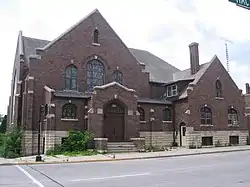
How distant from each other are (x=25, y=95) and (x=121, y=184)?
76.1ft

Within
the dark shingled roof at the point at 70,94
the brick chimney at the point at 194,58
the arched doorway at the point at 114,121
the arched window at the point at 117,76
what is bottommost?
the arched doorway at the point at 114,121

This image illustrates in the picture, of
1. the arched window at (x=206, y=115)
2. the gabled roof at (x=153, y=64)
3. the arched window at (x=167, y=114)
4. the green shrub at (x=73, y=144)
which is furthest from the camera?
the arched window at (x=167, y=114)

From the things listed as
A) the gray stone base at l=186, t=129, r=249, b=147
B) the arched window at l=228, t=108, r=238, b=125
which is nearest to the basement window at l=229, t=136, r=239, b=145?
the gray stone base at l=186, t=129, r=249, b=147

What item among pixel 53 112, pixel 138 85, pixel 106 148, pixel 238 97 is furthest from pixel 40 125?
pixel 238 97

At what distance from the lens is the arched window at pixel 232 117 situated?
38.0m

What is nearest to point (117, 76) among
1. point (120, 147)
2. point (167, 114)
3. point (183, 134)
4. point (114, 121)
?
point (114, 121)

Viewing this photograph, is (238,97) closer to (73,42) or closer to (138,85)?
(138,85)

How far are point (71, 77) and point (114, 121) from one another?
6767 mm

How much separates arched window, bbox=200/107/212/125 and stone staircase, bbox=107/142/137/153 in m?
10.3

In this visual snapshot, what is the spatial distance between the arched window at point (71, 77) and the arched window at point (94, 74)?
1570 mm

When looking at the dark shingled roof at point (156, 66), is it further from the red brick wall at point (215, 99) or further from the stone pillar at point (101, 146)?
the stone pillar at point (101, 146)

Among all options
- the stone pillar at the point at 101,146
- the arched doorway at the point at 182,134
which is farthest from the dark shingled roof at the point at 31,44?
the arched doorway at the point at 182,134

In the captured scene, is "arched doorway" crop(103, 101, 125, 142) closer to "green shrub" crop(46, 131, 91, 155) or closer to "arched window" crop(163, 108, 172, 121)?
"green shrub" crop(46, 131, 91, 155)

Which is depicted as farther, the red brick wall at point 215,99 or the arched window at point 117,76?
the arched window at point 117,76
